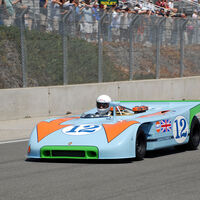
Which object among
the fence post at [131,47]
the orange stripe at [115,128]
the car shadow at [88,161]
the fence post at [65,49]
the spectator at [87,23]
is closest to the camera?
the orange stripe at [115,128]

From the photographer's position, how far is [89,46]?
660 inches

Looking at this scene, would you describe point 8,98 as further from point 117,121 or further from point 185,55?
point 185,55

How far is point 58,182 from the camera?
22.4 feet

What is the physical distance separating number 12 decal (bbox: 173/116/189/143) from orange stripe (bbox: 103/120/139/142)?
110cm

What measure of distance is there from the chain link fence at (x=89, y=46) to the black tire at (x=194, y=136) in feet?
20.6

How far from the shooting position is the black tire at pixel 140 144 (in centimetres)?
843

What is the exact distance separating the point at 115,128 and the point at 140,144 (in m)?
0.51

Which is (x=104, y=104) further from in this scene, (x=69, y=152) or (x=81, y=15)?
(x=81, y=15)

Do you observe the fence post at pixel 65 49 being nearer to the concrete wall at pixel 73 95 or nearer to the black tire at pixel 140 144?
the concrete wall at pixel 73 95

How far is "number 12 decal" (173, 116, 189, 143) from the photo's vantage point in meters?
9.34

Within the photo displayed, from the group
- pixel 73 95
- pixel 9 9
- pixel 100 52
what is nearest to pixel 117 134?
pixel 9 9

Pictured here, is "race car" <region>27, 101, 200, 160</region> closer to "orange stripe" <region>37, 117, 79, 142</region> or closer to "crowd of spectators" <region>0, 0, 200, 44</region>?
"orange stripe" <region>37, 117, 79, 142</region>

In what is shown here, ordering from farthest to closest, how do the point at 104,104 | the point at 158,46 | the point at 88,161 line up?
the point at 158,46 → the point at 104,104 → the point at 88,161

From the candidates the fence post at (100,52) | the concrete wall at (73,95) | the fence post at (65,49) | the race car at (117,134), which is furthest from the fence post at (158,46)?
the race car at (117,134)
